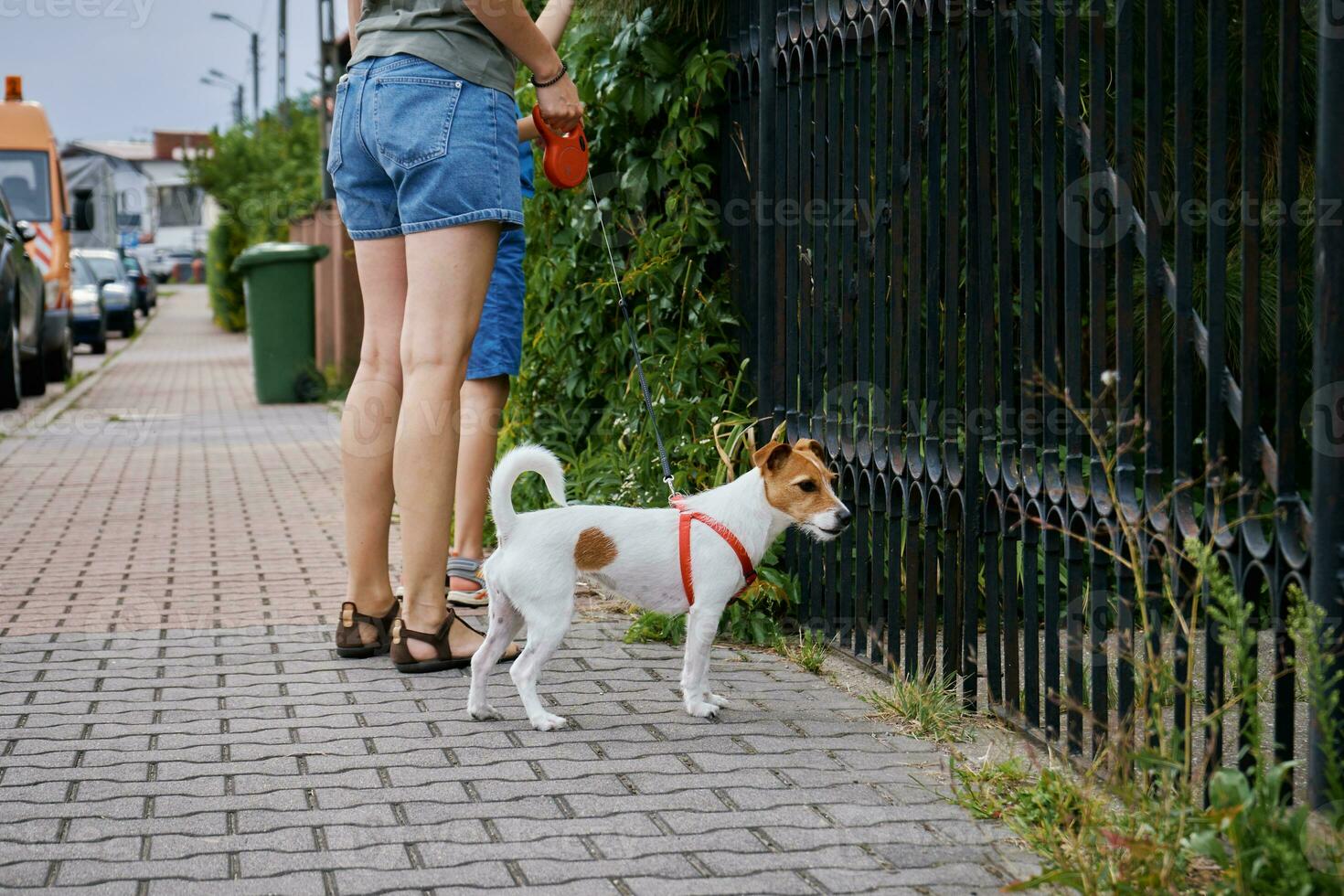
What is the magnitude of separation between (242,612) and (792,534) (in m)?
1.92

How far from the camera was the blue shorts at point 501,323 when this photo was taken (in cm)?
501

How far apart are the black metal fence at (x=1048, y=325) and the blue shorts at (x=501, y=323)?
78cm

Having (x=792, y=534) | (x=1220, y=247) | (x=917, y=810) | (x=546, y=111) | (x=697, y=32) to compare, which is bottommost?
(x=917, y=810)

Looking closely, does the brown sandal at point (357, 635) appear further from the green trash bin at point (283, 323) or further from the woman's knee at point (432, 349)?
the green trash bin at point (283, 323)

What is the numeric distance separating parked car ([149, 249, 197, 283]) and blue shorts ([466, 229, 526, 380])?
72512mm

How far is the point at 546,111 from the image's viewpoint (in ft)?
13.8

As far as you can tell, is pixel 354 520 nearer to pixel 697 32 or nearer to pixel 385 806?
pixel 385 806

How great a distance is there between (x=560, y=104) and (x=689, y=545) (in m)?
1.34

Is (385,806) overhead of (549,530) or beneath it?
beneath

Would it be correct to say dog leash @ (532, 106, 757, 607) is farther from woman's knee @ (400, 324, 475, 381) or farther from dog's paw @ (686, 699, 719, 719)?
woman's knee @ (400, 324, 475, 381)

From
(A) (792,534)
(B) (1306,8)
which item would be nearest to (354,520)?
(A) (792,534)

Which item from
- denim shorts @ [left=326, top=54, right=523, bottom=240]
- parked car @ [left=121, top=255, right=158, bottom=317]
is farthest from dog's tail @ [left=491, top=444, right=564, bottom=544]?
parked car @ [left=121, top=255, right=158, bottom=317]

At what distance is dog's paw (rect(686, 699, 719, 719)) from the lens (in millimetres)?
3730

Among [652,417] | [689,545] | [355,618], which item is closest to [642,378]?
[652,417]
